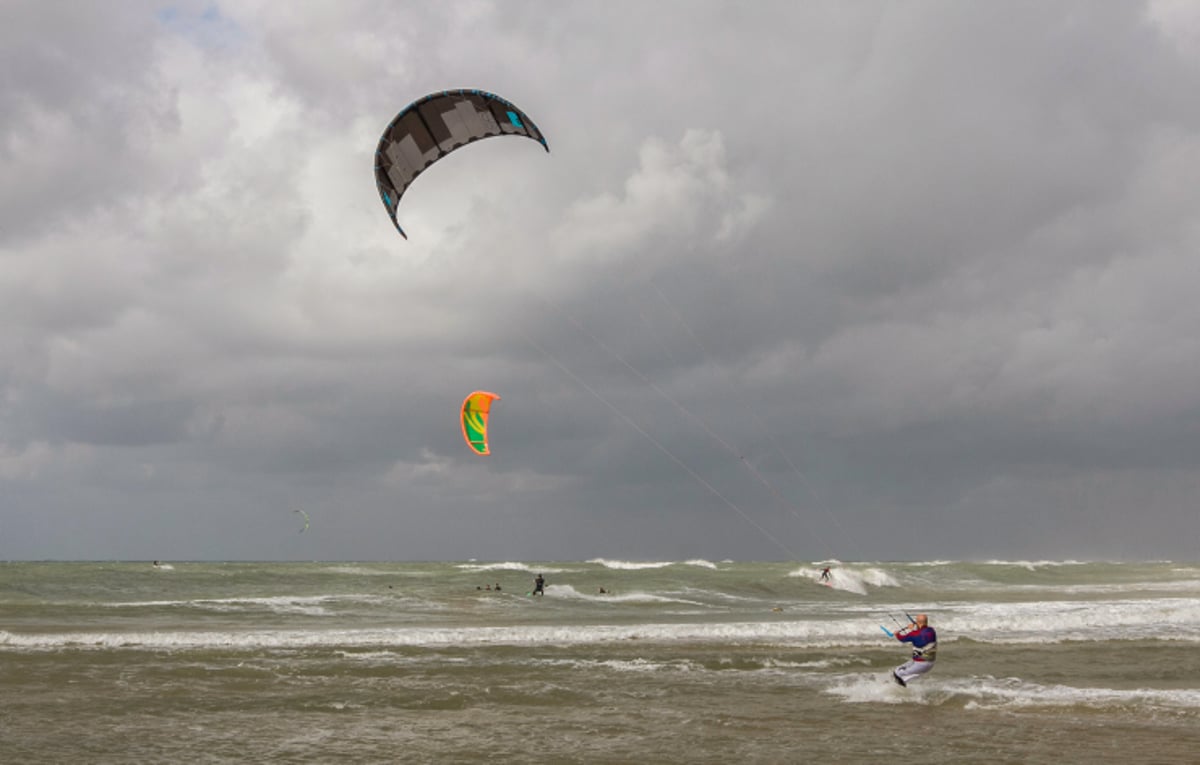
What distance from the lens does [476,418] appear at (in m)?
22.0

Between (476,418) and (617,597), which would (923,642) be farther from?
(617,597)

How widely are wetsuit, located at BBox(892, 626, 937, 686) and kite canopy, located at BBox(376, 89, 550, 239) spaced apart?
10.0 meters

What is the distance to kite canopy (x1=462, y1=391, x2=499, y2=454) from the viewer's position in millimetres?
21516

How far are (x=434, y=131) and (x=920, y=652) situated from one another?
12177 millimetres

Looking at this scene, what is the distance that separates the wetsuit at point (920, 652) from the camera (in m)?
12.4

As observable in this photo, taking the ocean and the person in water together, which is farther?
the person in water

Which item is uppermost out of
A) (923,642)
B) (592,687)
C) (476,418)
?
(476,418)

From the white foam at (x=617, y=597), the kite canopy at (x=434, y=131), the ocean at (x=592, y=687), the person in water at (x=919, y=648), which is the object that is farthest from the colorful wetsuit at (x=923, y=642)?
the white foam at (x=617, y=597)

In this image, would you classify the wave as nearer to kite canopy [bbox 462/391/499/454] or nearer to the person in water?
the person in water

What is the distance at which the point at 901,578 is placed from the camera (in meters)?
53.3

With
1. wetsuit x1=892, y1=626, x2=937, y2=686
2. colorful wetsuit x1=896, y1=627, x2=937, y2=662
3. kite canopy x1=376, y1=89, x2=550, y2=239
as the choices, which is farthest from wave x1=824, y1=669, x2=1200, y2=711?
kite canopy x1=376, y1=89, x2=550, y2=239

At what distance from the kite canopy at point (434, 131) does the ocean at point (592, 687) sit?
321 inches

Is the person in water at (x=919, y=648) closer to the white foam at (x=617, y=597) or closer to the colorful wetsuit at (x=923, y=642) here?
the colorful wetsuit at (x=923, y=642)

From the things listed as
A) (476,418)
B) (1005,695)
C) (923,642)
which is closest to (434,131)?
(476,418)
